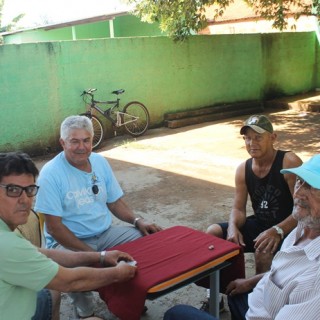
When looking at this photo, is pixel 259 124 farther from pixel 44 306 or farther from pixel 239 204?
pixel 44 306

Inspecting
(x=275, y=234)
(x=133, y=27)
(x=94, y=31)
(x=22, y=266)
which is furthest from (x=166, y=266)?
(x=133, y=27)

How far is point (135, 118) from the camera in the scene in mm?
9211

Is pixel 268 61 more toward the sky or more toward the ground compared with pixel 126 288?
more toward the sky

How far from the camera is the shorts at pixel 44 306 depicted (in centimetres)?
217

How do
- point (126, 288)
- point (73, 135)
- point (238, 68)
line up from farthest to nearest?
point (238, 68) → point (73, 135) → point (126, 288)

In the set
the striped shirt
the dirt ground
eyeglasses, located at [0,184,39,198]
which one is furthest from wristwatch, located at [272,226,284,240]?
eyeglasses, located at [0,184,39,198]

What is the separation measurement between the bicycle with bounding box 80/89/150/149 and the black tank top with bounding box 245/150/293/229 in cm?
571

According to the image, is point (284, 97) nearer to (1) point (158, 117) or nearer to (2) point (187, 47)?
(2) point (187, 47)

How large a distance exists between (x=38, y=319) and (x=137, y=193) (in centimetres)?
345

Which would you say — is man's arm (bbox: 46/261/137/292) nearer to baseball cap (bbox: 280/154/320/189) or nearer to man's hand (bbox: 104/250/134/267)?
man's hand (bbox: 104/250/134/267)

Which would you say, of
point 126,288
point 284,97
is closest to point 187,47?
point 284,97

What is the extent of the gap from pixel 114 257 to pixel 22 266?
655 mm

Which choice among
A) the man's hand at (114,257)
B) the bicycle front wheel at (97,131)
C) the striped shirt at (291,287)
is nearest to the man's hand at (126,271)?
the man's hand at (114,257)

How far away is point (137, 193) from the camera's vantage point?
5.58 m
